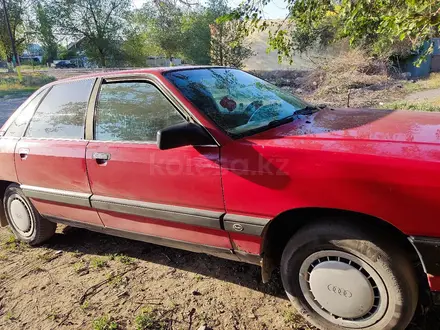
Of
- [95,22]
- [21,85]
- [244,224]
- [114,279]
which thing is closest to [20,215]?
[114,279]

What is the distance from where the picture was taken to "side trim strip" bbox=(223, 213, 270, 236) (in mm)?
2205

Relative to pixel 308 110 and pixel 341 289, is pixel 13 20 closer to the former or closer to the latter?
pixel 308 110

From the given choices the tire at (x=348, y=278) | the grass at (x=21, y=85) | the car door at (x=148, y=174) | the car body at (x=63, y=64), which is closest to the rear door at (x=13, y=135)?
the car door at (x=148, y=174)

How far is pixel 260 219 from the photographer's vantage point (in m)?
2.20

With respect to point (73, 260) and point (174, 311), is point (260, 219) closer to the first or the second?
point (174, 311)

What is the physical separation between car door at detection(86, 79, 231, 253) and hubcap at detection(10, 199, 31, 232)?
1207 millimetres

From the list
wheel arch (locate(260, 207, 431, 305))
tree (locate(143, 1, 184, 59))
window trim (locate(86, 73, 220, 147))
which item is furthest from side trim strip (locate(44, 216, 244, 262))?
tree (locate(143, 1, 184, 59))

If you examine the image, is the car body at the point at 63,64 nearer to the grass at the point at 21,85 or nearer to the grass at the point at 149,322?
the grass at the point at 21,85

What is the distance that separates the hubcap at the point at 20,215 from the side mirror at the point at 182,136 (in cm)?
232

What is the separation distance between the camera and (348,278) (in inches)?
80.7

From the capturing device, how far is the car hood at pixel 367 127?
6.86 feet

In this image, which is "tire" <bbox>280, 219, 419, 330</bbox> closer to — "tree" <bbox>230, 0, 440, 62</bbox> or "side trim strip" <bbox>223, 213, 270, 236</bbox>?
"side trim strip" <bbox>223, 213, 270, 236</bbox>

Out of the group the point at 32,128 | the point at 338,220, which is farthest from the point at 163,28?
the point at 338,220

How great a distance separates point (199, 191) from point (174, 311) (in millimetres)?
907
